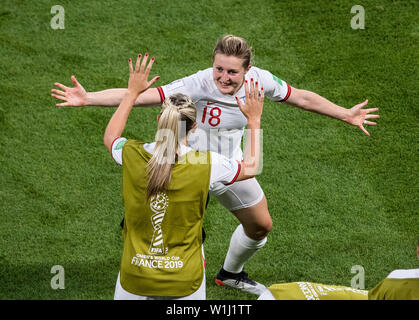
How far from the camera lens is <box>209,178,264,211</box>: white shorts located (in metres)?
4.89

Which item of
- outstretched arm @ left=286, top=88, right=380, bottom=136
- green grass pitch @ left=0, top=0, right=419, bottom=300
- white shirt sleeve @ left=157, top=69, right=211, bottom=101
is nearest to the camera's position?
white shirt sleeve @ left=157, top=69, right=211, bottom=101

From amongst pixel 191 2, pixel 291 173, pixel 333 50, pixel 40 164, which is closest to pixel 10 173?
pixel 40 164

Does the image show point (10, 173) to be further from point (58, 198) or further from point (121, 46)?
point (121, 46)

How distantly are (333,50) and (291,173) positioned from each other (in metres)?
2.07

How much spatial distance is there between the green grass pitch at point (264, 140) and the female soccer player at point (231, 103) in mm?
800

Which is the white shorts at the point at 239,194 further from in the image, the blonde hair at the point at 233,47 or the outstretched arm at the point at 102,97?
the blonde hair at the point at 233,47

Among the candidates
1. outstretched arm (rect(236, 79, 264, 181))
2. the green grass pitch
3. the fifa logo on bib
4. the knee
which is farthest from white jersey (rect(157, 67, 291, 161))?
the fifa logo on bib

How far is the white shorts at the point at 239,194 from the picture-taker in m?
4.89

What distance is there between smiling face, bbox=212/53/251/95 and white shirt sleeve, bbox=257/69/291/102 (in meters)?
0.27

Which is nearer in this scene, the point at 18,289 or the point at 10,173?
the point at 18,289

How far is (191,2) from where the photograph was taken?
337 inches

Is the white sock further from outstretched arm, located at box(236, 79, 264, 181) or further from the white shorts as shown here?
outstretched arm, located at box(236, 79, 264, 181)

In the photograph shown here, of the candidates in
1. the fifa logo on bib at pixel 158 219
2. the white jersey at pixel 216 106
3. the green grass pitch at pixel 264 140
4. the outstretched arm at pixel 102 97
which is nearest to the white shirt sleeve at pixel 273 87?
the white jersey at pixel 216 106
